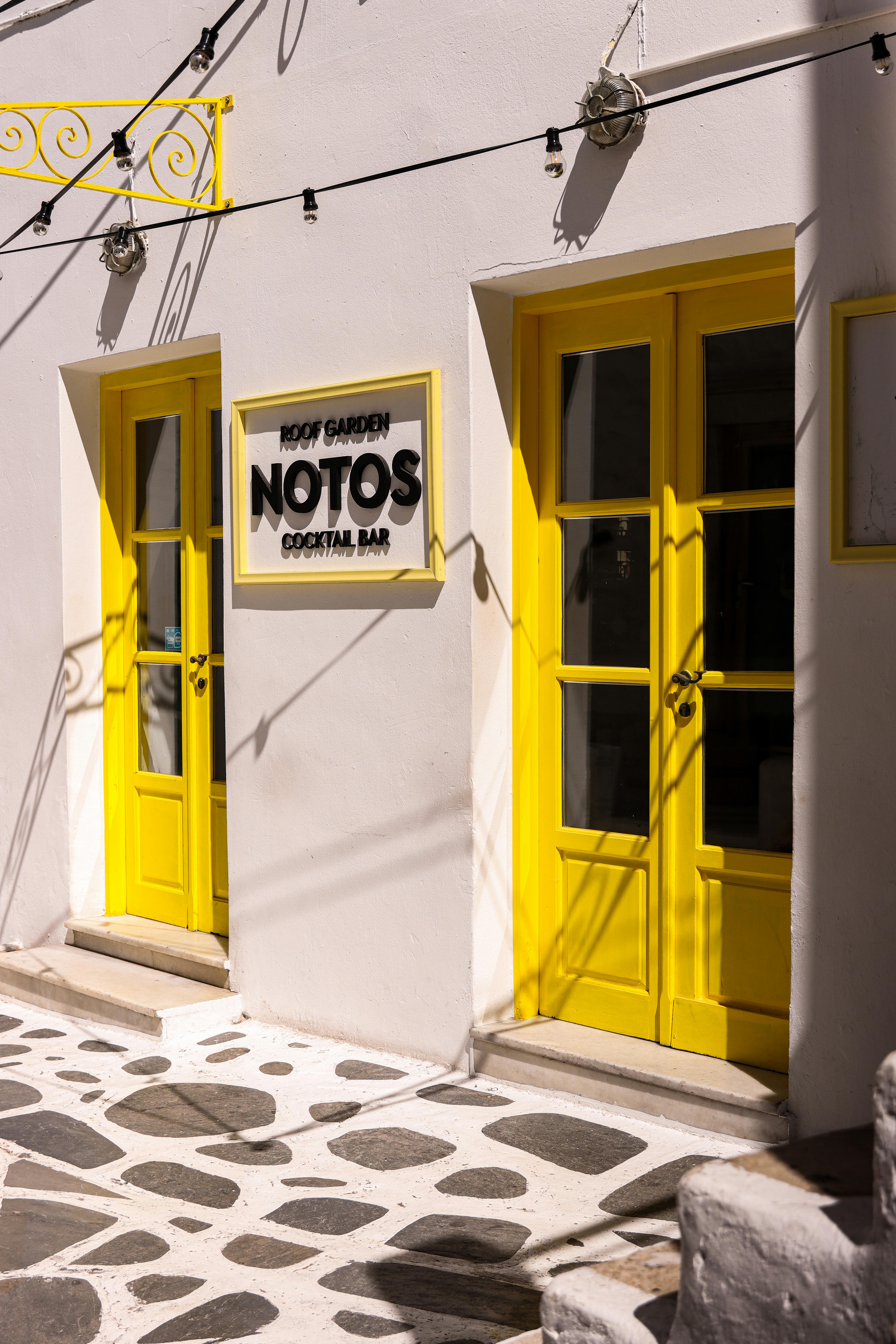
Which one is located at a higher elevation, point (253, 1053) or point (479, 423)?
point (479, 423)

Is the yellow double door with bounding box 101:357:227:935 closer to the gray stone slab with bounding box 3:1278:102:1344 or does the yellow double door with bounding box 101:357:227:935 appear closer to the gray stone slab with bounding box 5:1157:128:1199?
the gray stone slab with bounding box 5:1157:128:1199

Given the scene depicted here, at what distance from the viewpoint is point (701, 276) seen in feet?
12.8

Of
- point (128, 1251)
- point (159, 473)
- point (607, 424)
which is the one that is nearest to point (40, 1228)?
point (128, 1251)

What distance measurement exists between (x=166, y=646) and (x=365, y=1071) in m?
2.32

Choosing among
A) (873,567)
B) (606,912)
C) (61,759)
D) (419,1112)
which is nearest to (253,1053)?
(419,1112)

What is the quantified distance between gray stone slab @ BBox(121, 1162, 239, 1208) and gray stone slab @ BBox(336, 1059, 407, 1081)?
2.64 ft

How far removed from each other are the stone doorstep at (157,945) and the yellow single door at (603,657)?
151 cm

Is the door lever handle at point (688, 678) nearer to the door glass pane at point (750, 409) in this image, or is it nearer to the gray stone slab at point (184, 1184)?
the door glass pane at point (750, 409)

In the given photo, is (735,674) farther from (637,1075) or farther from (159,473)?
(159,473)

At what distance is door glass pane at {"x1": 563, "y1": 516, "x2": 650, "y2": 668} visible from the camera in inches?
166

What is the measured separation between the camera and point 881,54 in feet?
10.6

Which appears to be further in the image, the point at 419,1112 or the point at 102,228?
the point at 102,228

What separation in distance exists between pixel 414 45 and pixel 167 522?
239cm

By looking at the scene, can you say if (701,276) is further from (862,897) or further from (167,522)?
(167,522)
